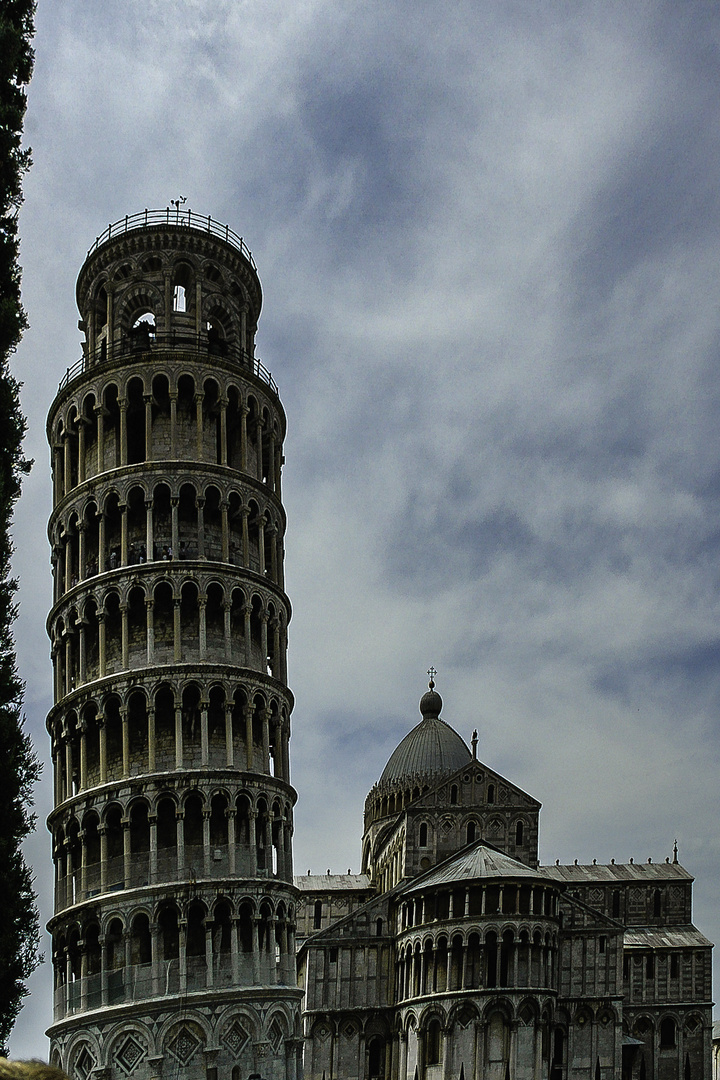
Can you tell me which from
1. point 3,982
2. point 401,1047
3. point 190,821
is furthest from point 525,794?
point 3,982

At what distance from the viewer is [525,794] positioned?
2675 inches

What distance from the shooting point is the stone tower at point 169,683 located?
3762cm

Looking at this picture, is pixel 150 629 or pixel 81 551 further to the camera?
pixel 81 551

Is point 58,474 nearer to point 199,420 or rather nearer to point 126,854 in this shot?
point 199,420

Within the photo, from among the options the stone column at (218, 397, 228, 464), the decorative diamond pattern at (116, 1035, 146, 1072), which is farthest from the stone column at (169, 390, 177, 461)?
the decorative diamond pattern at (116, 1035, 146, 1072)

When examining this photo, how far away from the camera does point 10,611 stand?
21.9m

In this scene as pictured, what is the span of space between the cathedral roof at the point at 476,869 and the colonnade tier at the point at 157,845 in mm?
19191

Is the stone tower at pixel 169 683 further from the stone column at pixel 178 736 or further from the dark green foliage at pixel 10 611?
the dark green foliage at pixel 10 611

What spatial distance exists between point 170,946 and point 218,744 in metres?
6.85

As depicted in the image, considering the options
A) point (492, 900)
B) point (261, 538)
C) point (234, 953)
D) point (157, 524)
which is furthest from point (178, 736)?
point (492, 900)

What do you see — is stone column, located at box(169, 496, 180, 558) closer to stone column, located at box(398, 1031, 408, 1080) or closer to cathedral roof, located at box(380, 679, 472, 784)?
stone column, located at box(398, 1031, 408, 1080)

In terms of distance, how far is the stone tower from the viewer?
37625 millimetres

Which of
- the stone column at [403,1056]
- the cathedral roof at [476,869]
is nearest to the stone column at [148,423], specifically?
the cathedral roof at [476,869]

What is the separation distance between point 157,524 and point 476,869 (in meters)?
26.5
